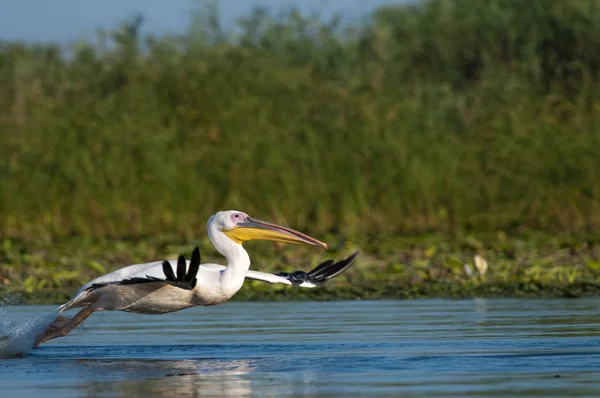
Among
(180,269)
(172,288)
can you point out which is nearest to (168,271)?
(180,269)

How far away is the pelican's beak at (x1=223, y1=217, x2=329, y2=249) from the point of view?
936 centimetres

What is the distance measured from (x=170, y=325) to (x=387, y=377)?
→ 12.8 feet

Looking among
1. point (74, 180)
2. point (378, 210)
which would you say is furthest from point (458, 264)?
point (74, 180)

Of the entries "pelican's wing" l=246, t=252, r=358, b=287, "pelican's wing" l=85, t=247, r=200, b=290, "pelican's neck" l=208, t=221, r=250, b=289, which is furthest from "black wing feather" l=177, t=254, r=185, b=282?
"pelican's wing" l=246, t=252, r=358, b=287

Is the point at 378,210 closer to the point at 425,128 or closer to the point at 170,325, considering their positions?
the point at 425,128

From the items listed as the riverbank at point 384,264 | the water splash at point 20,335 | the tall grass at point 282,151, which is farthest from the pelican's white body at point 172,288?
the tall grass at point 282,151

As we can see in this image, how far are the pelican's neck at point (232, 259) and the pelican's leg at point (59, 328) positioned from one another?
37.6 inches

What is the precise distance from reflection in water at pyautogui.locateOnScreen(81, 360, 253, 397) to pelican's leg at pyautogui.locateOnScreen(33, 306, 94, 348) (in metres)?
1.08

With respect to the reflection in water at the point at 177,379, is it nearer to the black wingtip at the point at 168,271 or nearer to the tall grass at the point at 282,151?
the black wingtip at the point at 168,271

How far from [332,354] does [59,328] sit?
211cm

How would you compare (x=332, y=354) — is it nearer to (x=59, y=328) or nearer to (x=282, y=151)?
(x=59, y=328)

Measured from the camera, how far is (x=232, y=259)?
9172 millimetres

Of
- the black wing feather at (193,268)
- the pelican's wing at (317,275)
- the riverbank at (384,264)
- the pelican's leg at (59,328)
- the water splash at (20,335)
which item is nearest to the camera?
the black wing feather at (193,268)

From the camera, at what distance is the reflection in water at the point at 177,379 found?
262 inches
